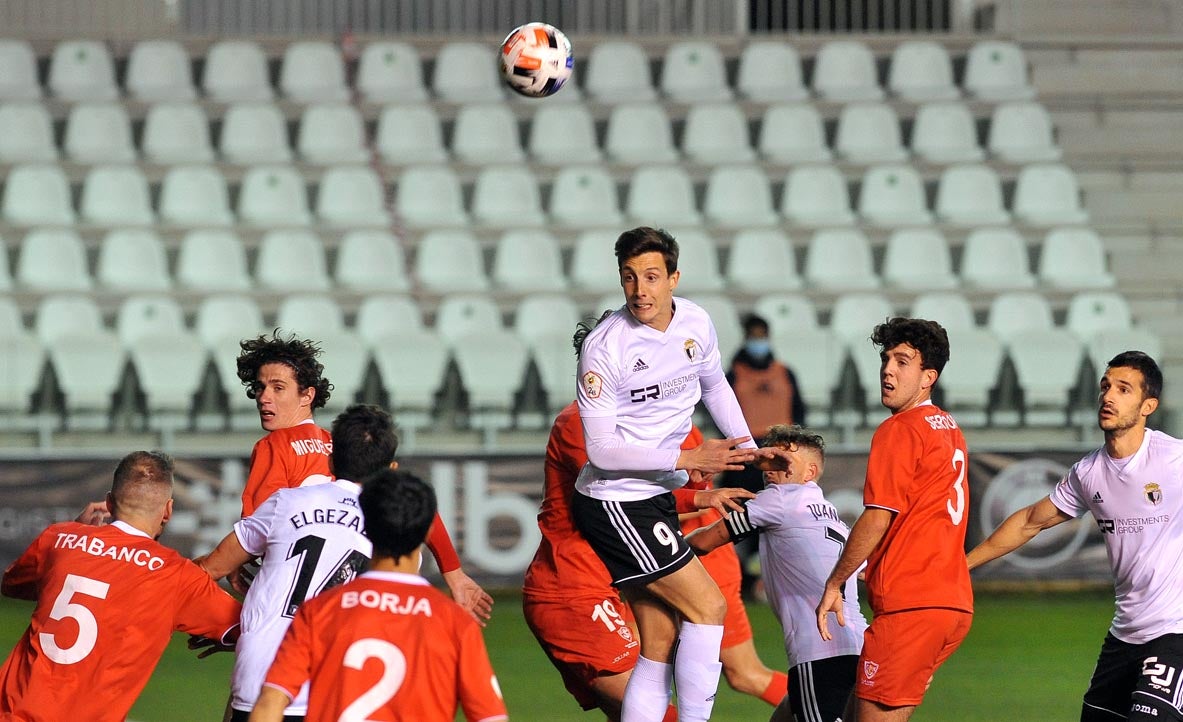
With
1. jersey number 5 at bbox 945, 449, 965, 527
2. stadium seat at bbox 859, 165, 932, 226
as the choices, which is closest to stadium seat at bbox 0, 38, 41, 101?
stadium seat at bbox 859, 165, 932, 226

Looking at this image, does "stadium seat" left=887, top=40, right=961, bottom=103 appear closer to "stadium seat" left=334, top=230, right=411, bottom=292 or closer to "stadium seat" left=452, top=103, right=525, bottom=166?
"stadium seat" left=452, top=103, right=525, bottom=166

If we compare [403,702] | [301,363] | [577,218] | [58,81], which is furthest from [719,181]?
Answer: [403,702]

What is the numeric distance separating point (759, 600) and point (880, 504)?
700 cm

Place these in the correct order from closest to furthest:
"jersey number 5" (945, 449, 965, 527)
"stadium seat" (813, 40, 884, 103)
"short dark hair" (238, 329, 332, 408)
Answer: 1. "jersey number 5" (945, 449, 965, 527)
2. "short dark hair" (238, 329, 332, 408)
3. "stadium seat" (813, 40, 884, 103)

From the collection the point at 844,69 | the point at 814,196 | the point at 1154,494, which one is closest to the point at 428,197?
the point at 814,196

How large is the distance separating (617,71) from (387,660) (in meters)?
13.0

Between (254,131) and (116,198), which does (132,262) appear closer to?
(116,198)

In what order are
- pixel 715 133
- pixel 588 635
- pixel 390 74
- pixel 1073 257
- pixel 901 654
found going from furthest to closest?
pixel 390 74, pixel 715 133, pixel 1073 257, pixel 588 635, pixel 901 654

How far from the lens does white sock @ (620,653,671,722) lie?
5.66 meters

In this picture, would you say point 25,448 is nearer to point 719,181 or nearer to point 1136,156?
point 719,181

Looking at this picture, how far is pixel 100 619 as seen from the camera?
4.90m

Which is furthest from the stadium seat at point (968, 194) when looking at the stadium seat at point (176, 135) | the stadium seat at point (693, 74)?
the stadium seat at point (176, 135)

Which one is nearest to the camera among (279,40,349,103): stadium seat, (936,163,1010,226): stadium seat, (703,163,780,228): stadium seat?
(703,163,780,228): stadium seat

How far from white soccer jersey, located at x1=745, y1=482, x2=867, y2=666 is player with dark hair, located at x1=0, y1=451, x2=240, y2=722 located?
2.07m
